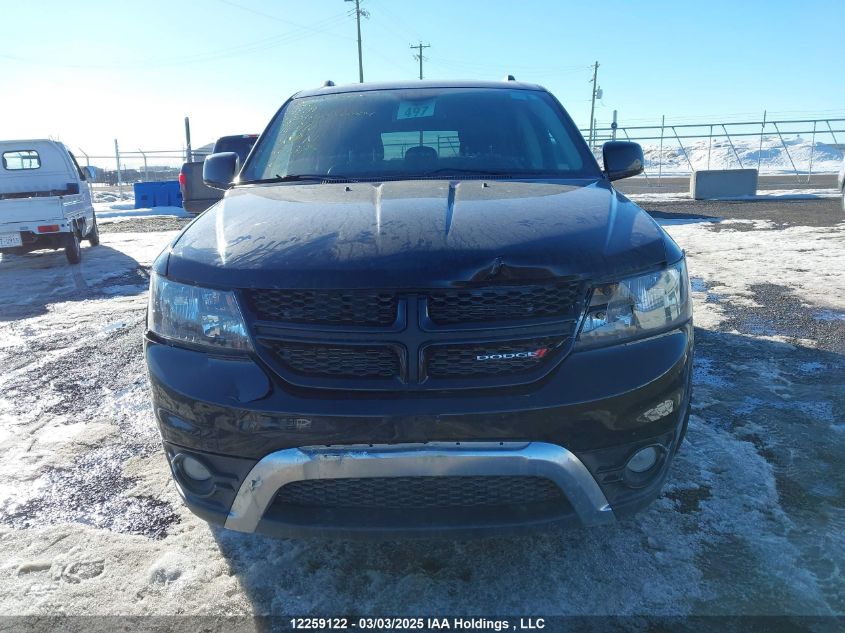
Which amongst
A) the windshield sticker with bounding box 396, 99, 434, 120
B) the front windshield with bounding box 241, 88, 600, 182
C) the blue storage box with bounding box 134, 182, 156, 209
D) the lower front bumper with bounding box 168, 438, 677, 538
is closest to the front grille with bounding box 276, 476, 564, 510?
the lower front bumper with bounding box 168, 438, 677, 538

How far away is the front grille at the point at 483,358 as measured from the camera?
70.6 inches

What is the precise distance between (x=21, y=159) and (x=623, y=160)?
11.2 metres

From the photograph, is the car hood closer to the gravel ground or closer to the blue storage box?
the gravel ground

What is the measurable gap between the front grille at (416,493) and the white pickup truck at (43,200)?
8.78 meters

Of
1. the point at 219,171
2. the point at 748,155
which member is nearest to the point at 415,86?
the point at 219,171

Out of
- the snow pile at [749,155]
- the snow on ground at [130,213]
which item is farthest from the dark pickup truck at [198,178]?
the snow pile at [749,155]

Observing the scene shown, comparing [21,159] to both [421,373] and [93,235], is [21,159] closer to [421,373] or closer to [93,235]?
[93,235]

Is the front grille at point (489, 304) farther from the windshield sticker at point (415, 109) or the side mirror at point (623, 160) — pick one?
the windshield sticker at point (415, 109)

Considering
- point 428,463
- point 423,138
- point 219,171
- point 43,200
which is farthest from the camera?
point 43,200

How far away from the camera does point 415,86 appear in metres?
3.54

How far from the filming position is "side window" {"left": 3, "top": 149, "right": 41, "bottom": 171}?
10562 mm

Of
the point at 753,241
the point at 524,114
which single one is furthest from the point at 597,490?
the point at 753,241

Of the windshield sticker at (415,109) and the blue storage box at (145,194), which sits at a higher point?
the windshield sticker at (415,109)

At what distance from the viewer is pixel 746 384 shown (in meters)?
3.70
